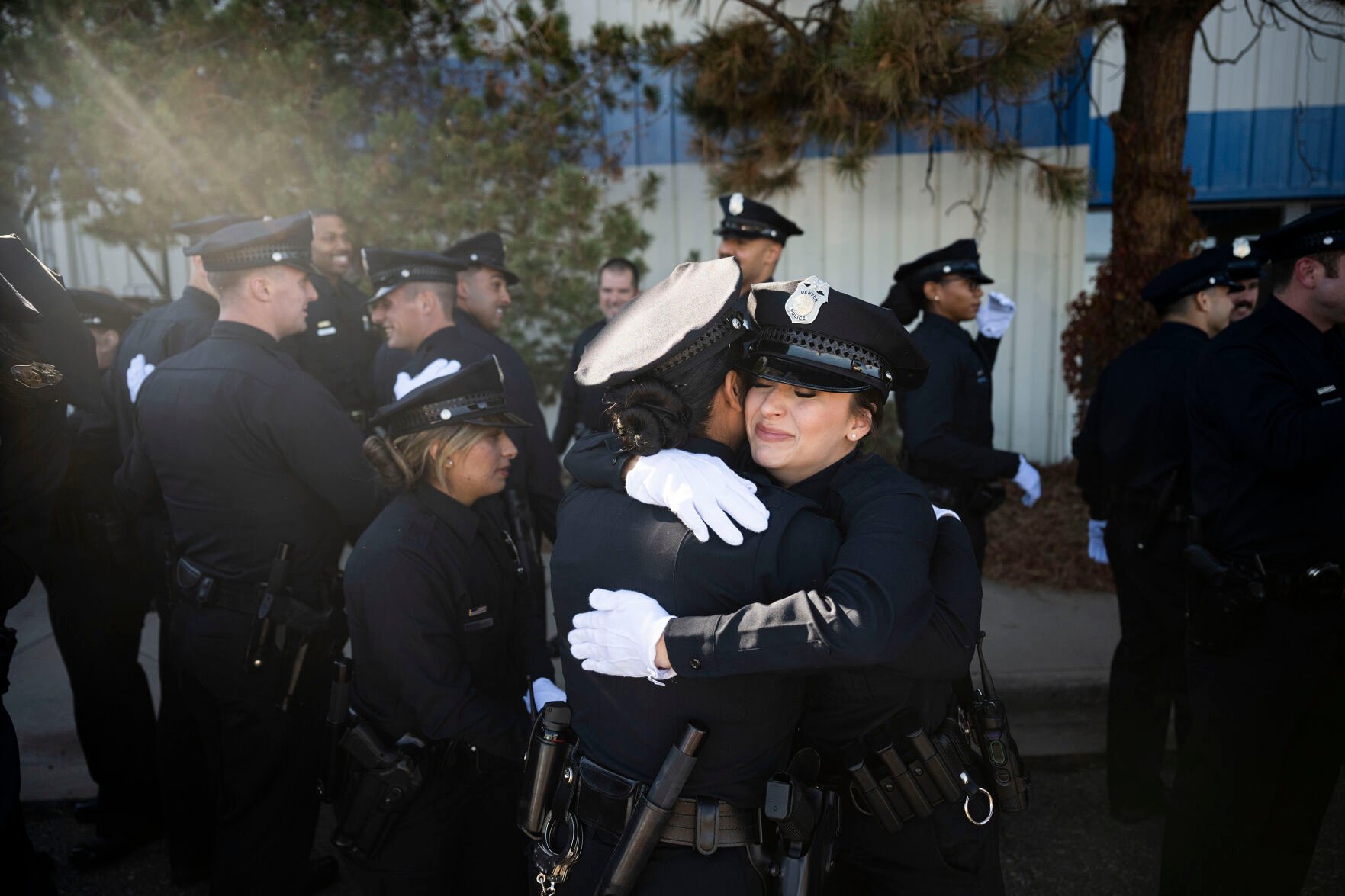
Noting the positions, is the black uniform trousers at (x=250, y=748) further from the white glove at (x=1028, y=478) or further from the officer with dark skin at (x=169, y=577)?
the white glove at (x=1028, y=478)

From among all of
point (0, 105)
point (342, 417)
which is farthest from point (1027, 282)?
point (0, 105)

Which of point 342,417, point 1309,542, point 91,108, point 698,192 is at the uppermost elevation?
point 91,108

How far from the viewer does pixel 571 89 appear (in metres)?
6.11

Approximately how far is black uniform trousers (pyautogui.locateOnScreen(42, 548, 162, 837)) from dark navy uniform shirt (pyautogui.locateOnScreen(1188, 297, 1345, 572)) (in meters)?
3.75

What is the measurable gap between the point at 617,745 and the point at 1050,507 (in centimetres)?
579

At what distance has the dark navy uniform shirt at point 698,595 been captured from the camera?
1.53 m

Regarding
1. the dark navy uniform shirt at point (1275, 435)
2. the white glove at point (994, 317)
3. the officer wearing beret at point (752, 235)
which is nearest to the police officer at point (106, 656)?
the officer wearing beret at point (752, 235)

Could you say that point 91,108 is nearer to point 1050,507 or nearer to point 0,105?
point 0,105

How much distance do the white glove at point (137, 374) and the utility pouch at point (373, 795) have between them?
192 cm

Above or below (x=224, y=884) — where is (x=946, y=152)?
above

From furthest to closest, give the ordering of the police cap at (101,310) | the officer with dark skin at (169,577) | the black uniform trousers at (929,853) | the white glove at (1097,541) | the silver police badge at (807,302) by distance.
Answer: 1. the police cap at (101,310)
2. the white glove at (1097,541)
3. the officer with dark skin at (169,577)
4. the black uniform trousers at (929,853)
5. the silver police badge at (807,302)

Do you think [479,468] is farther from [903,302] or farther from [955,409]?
[903,302]

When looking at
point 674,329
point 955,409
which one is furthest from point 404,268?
point 674,329

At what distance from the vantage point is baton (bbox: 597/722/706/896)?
1.51 metres
